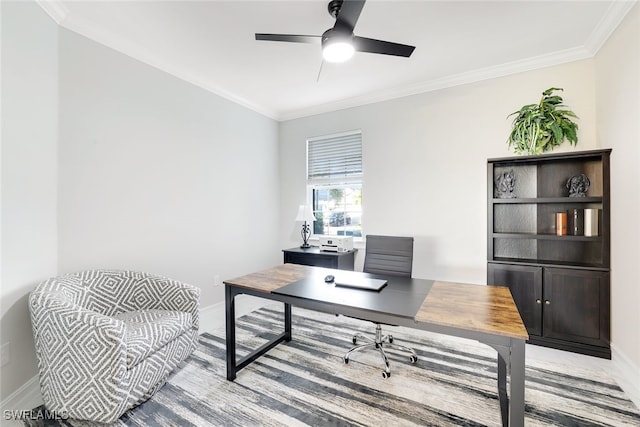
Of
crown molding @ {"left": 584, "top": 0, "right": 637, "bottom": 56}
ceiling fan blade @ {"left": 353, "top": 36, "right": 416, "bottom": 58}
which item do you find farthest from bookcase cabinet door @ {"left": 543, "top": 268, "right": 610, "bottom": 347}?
ceiling fan blade @ {"left": 353, "top": 36, "right": 416, "bottom": 58}

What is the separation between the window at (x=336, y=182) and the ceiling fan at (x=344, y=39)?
197 centimetres

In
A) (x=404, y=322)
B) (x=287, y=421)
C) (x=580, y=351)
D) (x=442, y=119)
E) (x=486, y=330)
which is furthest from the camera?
(x=442, y=119)

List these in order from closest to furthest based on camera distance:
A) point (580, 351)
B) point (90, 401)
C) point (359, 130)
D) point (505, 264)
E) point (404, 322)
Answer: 1. point (404, 322)
2. point (90, 401)
3. point (580, 351)
4. point (505, 264)
5. point (359, 130)

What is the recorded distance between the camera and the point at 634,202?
2.00 m

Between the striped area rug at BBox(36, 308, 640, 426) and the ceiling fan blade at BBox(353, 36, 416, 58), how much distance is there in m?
2.34

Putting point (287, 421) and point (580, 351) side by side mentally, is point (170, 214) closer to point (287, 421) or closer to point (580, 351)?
point (287, 421)

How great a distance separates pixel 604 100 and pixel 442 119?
135 centimetres

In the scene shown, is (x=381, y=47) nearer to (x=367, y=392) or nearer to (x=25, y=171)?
(x=367, y=392)

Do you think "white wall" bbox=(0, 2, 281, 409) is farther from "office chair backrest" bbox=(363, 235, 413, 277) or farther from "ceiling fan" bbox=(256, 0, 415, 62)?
"office chair backrest" bbox=(363, 235, 413, 277)

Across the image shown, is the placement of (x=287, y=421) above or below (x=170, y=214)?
below

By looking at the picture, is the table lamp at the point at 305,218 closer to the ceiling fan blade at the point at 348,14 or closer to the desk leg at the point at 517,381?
the ceiling fan blade at the point at 348,14

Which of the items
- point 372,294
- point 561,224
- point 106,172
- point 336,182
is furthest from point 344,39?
point 561,224

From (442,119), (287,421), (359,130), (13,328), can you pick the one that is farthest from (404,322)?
(359,130)

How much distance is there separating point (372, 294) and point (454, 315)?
0.53 m
